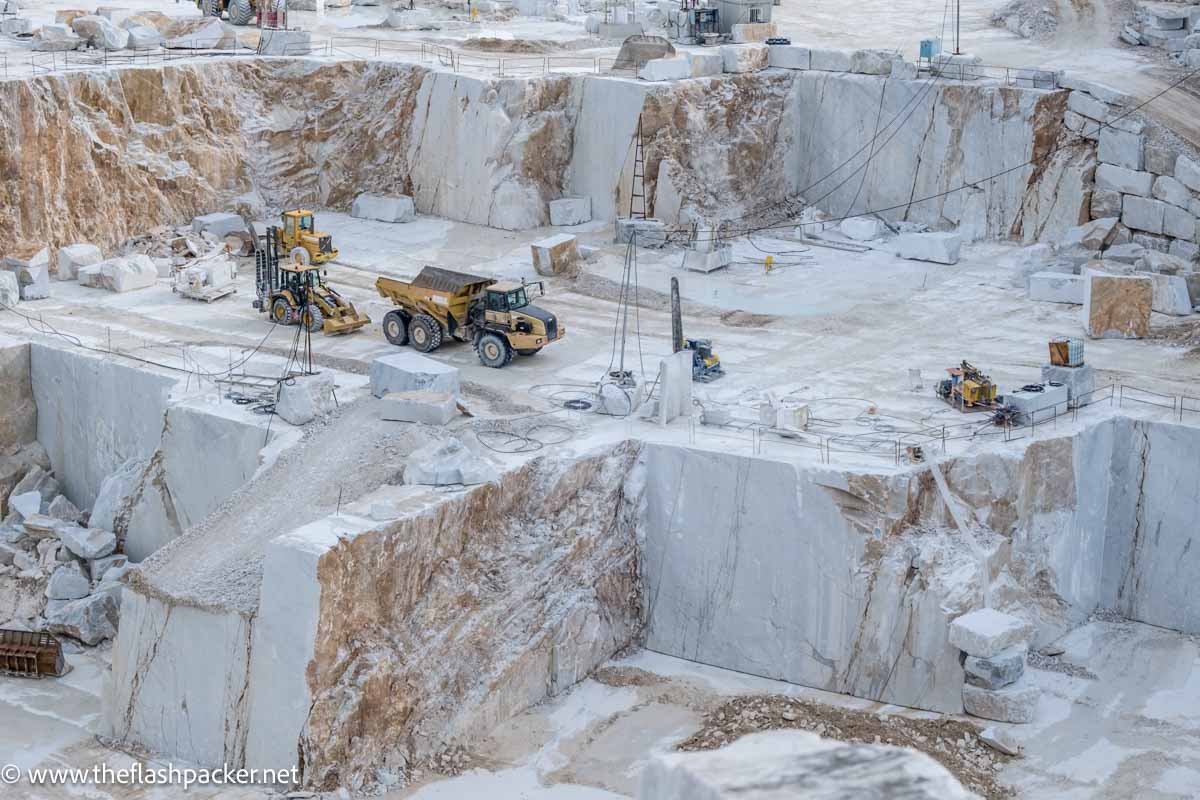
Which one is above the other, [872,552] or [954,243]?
[954,243]

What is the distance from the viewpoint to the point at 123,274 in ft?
111

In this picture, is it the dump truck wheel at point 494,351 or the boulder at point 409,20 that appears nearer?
the dump truck wheel at point 494,351

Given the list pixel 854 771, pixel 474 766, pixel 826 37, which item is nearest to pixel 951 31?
pixel 826 37

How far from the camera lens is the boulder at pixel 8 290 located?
32562mm

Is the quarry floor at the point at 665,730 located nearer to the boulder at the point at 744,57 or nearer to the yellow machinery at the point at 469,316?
the yellow machinery at the point at 469,316

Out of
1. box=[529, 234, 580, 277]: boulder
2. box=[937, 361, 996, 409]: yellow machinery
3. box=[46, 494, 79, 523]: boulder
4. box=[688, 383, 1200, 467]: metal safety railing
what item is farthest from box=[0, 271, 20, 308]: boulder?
box=[937, 361, 996, 409]: yellow machinery

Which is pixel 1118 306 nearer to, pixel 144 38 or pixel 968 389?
pixel 968 389

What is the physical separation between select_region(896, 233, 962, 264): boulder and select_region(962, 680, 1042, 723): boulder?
1370cm

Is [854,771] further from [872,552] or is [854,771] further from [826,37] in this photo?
[826,37]

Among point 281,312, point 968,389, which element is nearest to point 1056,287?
point 968,389

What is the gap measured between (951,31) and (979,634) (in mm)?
25193

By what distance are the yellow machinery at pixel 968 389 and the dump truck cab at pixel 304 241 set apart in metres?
12.9

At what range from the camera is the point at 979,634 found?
929 inches

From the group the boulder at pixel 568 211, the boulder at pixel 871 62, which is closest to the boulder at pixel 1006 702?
the boulder at pixel 568 211
